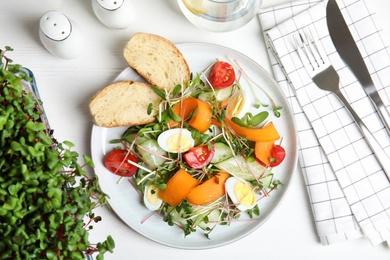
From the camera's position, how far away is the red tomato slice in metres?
1.39

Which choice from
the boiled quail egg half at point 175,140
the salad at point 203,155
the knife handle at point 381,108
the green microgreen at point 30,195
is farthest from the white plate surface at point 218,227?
the green microgreen at point 30,195

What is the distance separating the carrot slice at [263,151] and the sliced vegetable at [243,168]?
2 centimetres

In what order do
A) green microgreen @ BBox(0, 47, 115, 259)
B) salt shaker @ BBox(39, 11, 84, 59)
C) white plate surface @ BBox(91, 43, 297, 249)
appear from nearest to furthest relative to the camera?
green microgreen @ BBox(0, 47, 115, 259) → salt shaker @ BBox(39, 11, 84, 59) → white plate surface @ BBox(91, 43, 297, 249)

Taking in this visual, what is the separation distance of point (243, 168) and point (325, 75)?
1.10 ft

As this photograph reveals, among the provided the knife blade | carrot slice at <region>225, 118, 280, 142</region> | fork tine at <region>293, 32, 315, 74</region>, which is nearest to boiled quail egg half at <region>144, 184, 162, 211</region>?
carrot slice at <region>225, 118, 280, 142</region>

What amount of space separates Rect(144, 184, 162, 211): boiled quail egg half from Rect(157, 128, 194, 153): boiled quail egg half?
109mm

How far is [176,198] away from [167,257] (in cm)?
20

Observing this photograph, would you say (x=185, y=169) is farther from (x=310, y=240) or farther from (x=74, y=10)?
(x=74, y=10)

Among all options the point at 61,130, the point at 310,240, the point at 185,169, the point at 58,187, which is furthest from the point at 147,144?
the point at 310,240

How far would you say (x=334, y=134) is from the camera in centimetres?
147

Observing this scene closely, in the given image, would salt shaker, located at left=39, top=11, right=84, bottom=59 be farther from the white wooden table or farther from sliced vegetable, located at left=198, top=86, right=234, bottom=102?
sliced vegetable, located at left=198, top=86, right=234, bottom=102

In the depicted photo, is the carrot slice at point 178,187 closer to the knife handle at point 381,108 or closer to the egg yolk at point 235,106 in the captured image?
the egg yolk at point 235,106

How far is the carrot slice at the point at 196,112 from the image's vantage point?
137 cm

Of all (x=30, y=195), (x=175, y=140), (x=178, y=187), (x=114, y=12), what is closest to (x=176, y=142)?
(x=175, y=140)
